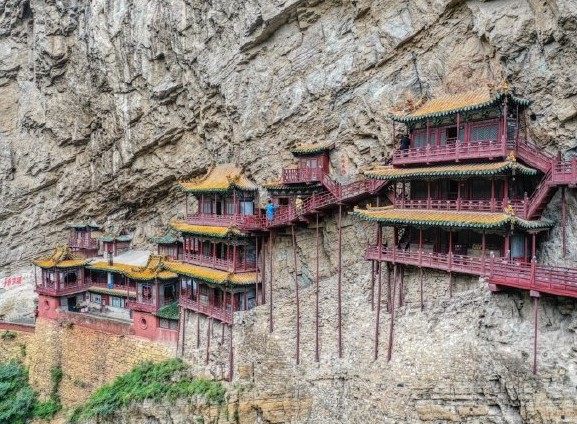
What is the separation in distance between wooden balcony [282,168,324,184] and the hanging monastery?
60 mm

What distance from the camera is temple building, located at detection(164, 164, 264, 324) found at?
26719 mm

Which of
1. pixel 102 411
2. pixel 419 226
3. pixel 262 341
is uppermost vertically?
pixel 419 226

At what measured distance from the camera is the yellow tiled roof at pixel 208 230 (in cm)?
2662

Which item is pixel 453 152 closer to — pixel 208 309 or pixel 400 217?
pixel 400 217

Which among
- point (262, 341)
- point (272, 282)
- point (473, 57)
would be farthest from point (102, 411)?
point (473, 57)

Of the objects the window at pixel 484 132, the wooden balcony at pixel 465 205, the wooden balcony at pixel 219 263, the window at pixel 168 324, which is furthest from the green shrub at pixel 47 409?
the window at pixel 484 132

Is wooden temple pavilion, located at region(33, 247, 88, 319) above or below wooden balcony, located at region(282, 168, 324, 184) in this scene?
below

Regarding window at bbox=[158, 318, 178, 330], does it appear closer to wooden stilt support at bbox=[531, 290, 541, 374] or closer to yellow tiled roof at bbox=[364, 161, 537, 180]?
yellow tiled roof at bbox=[364, 161, 537, 180]

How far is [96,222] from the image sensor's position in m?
44.2

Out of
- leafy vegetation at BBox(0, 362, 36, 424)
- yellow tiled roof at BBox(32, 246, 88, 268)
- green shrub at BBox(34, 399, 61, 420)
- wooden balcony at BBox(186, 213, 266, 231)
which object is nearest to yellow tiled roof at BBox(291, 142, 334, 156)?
wooden balcony at BBox(186, 213, 266, 231)

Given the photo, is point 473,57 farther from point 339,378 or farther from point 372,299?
point 339,378

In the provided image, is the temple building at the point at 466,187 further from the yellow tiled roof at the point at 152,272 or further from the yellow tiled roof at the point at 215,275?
the yellow tiled roof at the point at 152,272

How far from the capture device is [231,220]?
91.7 feet

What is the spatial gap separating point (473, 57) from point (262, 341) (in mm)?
17305
